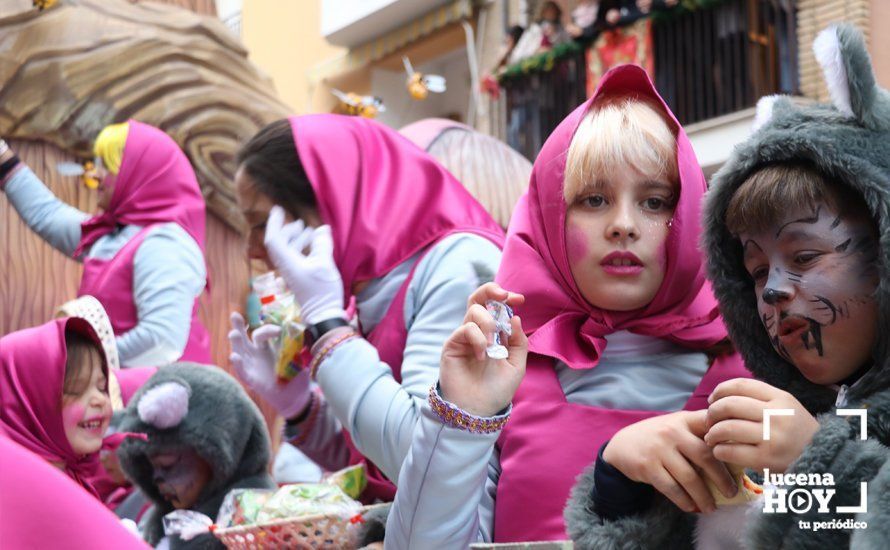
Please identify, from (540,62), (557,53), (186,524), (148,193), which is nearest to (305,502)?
(186,524)

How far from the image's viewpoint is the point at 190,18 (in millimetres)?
6328

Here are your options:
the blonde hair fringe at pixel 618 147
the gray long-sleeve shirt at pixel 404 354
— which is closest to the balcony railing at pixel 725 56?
the gray long-sleeve shirt at pixel 404 354

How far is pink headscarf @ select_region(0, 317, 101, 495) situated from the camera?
263 centimetres

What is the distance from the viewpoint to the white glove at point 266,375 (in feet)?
8.84

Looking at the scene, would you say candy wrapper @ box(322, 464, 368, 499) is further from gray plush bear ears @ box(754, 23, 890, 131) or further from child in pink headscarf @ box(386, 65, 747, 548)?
gray plush bear ears @ box(754, 23, 890, 131)

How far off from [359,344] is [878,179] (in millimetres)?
950

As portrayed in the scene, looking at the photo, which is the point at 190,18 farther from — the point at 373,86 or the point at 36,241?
the point at 373,86

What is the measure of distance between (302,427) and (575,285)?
1133mm

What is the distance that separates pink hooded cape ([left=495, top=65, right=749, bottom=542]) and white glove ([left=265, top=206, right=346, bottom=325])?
1.23ft

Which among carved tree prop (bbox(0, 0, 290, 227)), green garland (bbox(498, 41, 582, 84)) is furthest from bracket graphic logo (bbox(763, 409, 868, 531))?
green garland (bbox(498, 41, 582, 84))

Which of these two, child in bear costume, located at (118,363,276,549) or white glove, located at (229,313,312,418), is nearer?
white glove, located at (229,313,312,418)

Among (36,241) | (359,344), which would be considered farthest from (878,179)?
(36,241)

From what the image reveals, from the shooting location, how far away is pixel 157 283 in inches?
138

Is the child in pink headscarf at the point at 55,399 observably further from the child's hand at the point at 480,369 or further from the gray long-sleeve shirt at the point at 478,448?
the child's hand at the point at 480,369
